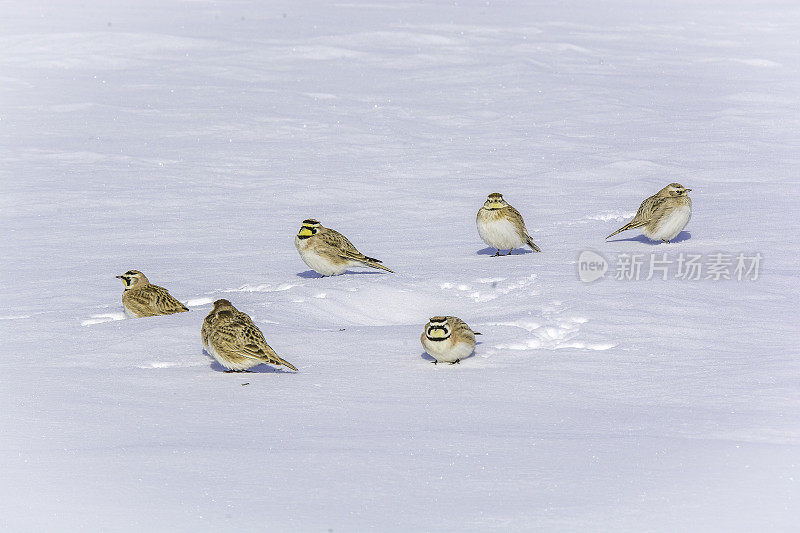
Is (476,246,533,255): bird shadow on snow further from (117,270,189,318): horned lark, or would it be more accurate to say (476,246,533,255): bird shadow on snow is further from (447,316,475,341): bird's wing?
(447,316,475,341): bird's wing

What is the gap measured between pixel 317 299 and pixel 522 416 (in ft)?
12.7

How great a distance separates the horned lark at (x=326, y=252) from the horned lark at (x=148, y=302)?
1.84 metres

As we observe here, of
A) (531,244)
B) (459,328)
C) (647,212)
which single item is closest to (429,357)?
(459,328)

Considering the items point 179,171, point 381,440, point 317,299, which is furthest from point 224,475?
point 179,171

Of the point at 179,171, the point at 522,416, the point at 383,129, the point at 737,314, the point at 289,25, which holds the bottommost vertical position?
the point at 522,416

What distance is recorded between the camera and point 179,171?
1841 centimetres

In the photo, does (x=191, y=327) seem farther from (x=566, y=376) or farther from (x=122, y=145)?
(x=122, y=145)

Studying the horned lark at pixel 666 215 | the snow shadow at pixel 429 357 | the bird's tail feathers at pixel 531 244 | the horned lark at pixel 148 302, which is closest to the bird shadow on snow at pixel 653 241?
the horned lark at pixel 666 215

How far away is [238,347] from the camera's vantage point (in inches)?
311

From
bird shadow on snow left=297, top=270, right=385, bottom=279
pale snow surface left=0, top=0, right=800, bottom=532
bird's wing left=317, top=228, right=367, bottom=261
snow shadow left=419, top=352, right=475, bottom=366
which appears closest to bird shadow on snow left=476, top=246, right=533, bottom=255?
pale snow surface left=0, top=0, right=800, bottom=532

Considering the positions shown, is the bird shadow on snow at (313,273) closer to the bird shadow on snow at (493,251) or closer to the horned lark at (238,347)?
the bird shadow on snow at (493,251)

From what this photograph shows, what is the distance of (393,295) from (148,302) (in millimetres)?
2518

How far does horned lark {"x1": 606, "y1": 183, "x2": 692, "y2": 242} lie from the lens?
1226cm

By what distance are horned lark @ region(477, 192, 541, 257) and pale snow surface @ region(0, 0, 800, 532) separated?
320mm
